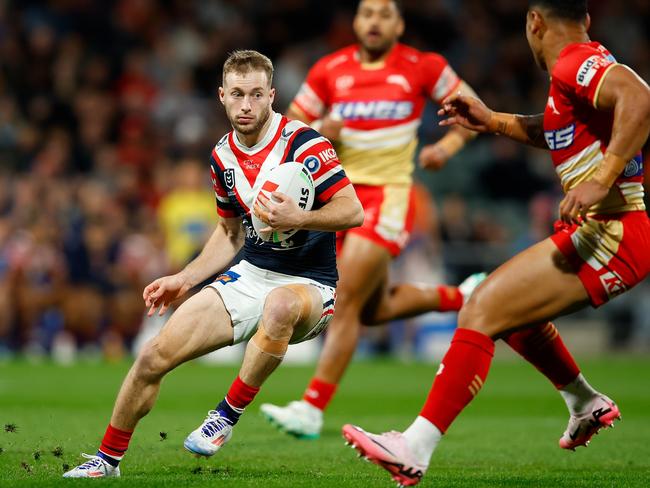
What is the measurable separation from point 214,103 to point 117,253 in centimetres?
344

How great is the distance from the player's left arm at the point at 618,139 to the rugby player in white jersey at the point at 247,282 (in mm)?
1224

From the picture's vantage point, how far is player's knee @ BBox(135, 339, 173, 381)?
577cm

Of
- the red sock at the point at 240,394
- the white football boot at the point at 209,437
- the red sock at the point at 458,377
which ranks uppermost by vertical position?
the red sock at the point at 458,377

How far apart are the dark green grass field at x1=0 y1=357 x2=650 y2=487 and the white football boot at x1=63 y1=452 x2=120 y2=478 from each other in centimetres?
14

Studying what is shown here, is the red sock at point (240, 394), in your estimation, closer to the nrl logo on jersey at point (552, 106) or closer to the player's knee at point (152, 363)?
the player's knee at point (152, 363)

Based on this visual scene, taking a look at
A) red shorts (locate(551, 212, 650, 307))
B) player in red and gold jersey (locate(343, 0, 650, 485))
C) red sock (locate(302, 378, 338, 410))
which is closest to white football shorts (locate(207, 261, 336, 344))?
player in red and gold jersey (locate(343, 0, 650, 485))

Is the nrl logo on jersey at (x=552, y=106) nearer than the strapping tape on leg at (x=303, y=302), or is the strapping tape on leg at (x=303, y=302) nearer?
the nrl logo on jersey at (x=552, y=106)

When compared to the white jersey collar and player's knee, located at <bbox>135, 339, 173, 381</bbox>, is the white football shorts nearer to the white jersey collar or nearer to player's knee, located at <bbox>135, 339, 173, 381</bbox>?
player's knee, located at <bbox>135, 339, 173, 381</bbox>

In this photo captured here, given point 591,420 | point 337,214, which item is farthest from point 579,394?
point 337,214

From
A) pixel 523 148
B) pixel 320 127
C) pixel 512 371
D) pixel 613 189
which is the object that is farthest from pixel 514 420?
pixel 523 148

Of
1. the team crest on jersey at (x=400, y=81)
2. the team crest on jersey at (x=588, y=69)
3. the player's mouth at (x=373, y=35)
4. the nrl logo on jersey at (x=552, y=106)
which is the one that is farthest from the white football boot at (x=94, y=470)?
the player's mouth at (x=373, y=35)

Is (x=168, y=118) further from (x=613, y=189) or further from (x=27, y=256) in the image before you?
(x=613, y=189)

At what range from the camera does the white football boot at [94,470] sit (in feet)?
18.4

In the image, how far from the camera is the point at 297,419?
8.05 m
